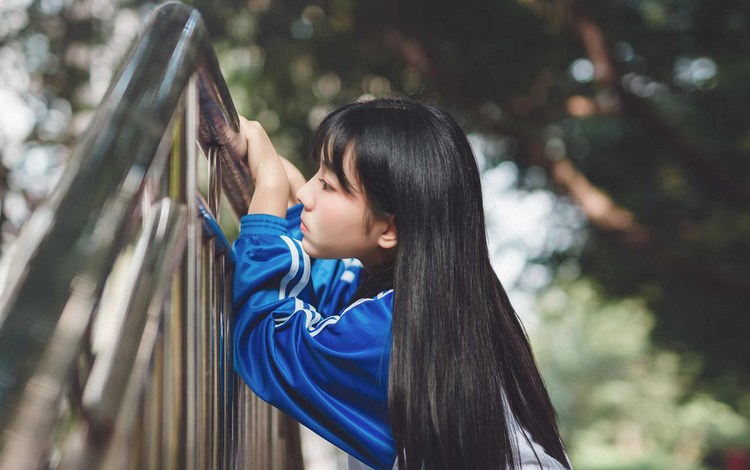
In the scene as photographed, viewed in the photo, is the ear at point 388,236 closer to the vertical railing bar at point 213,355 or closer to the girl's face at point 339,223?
the girl's face at point 339,223

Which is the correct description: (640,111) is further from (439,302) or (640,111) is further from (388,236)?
(439,302)

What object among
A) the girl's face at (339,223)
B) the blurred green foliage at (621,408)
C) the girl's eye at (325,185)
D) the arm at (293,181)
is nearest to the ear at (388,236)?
the girl's face at (339,223)

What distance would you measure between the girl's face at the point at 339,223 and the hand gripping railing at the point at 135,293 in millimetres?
168

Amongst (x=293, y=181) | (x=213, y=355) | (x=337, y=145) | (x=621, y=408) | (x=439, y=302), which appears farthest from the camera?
(x=621, y=408)

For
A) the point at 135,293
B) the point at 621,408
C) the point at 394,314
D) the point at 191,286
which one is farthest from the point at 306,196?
the point at 621,408

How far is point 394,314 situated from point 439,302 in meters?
0.08

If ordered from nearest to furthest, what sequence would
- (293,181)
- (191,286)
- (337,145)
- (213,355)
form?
(191,286) < (213,355) < (337,145) < (293,181)

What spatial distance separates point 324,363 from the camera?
4.83 ft

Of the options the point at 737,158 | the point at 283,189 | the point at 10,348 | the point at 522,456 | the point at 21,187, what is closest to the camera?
the point at 10,348

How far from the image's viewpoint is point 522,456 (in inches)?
60.2

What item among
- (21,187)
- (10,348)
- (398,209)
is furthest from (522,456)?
(21,187)

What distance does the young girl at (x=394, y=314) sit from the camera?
57.2 inches

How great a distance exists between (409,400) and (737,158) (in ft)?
23.9

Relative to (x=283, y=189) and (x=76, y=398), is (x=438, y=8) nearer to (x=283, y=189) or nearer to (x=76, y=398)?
(x=283, y=189)
